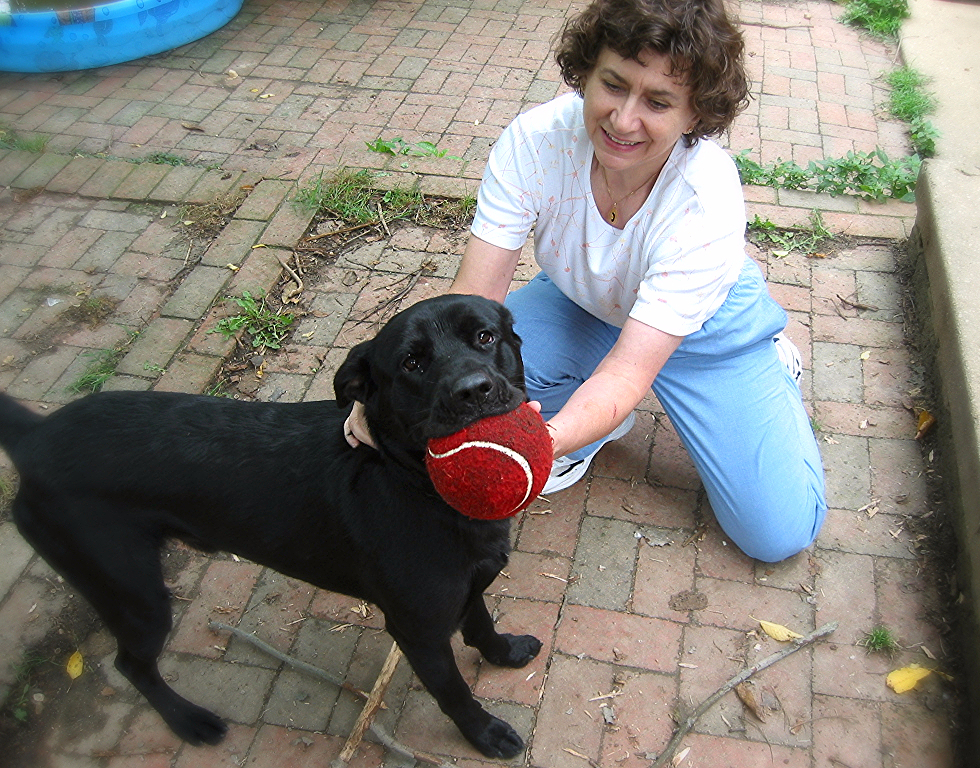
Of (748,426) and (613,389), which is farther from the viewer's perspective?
(748,426)

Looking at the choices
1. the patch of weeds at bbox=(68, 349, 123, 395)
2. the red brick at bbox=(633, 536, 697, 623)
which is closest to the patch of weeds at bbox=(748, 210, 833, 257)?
the red brick at bbox=(633, 536, 697, 623)

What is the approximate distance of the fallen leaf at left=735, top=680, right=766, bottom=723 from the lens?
267 centimetres

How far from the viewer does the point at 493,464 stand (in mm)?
1921

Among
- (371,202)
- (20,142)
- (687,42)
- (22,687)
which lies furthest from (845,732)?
(20,142)

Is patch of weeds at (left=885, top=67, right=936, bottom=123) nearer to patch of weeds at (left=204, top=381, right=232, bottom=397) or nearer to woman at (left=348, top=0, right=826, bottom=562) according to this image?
woman at (left=348, top=0, right=826, bottom=562)

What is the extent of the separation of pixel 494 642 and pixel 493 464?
1.06 m

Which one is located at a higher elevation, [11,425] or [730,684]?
[11,425]

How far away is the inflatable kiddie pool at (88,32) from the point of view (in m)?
6.35

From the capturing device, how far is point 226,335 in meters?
4.11

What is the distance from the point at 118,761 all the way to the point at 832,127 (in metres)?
5.48

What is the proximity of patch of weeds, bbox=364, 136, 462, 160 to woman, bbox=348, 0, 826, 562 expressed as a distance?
2.20 metres

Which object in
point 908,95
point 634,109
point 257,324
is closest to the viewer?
point 634,109

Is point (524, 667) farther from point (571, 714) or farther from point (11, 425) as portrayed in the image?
point (11, 425)

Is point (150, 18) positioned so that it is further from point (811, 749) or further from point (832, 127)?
point (811, 749)
